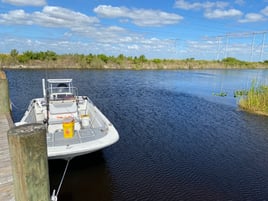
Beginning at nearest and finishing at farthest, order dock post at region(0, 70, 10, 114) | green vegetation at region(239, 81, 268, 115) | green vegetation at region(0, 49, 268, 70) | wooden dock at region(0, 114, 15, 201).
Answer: wooden dock at region(0, 114, 15, 201) → dock post at region(0, 70, 10, 114) → green vegetation at region(239, 81, 268, 115) → green vegetation at region(0, 49, 268, 70)

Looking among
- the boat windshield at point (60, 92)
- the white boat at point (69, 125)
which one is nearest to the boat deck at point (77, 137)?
the white boat at point (69, 125)

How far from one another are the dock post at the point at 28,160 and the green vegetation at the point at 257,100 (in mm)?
12954

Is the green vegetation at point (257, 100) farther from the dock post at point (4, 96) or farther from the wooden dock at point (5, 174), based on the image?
the wooden dock at point (5, 174)

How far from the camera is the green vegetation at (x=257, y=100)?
12.8 metres

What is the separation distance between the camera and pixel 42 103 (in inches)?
338

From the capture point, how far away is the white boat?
5.05 meters

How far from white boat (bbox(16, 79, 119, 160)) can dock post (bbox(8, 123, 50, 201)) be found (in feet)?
7.66

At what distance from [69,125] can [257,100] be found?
37.4 ft

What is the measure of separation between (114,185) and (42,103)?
4.75 m

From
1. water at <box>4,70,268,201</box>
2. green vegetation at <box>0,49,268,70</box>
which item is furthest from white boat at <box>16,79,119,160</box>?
green vegetation at <box>0,49,268,70</box>

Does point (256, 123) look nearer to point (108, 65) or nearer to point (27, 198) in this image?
point (27, 198)

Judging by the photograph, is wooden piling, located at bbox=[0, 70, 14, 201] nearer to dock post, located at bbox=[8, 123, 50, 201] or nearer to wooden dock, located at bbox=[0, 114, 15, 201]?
wooden dock, located at bbox=[0, 114, 15, 201]

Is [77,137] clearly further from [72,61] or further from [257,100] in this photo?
[72,61]

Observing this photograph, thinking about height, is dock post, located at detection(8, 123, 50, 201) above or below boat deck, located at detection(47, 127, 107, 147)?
above
